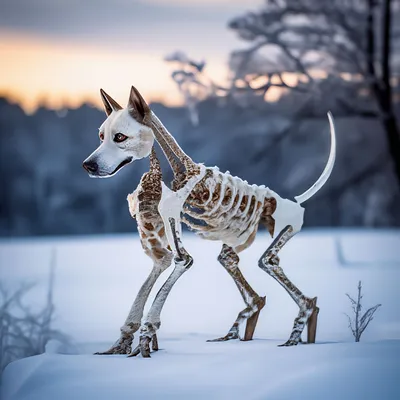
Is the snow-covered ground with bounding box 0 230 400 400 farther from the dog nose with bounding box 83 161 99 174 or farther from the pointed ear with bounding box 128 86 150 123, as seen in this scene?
the pointed ear with bounding box 128 86 150 123

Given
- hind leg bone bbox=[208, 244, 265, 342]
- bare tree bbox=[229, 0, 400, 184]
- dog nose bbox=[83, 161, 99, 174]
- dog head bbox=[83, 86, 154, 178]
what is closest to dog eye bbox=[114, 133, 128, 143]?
dog head bbox=[83, 86, 154, 178]

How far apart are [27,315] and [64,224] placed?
14.4 ft

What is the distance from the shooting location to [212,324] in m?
4.05

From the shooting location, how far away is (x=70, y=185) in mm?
8164

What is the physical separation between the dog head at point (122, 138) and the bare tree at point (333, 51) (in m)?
3.66

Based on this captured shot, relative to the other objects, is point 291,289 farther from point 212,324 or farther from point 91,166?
point 212,324

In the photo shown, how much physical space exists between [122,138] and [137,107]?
122 millimetres

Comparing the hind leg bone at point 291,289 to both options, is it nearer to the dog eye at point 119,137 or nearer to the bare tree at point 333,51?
the dog eye at point 119,137

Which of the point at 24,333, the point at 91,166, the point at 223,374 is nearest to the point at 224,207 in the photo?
the point at 91,166

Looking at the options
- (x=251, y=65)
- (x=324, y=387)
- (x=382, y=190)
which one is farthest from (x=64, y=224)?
(x=324, y=387)

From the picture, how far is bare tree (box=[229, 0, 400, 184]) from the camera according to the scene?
6.80 m

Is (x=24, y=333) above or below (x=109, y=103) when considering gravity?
below

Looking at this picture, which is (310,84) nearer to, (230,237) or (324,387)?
(230,237)

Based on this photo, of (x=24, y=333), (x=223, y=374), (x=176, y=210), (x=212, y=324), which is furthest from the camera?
(x=212, y=324)
